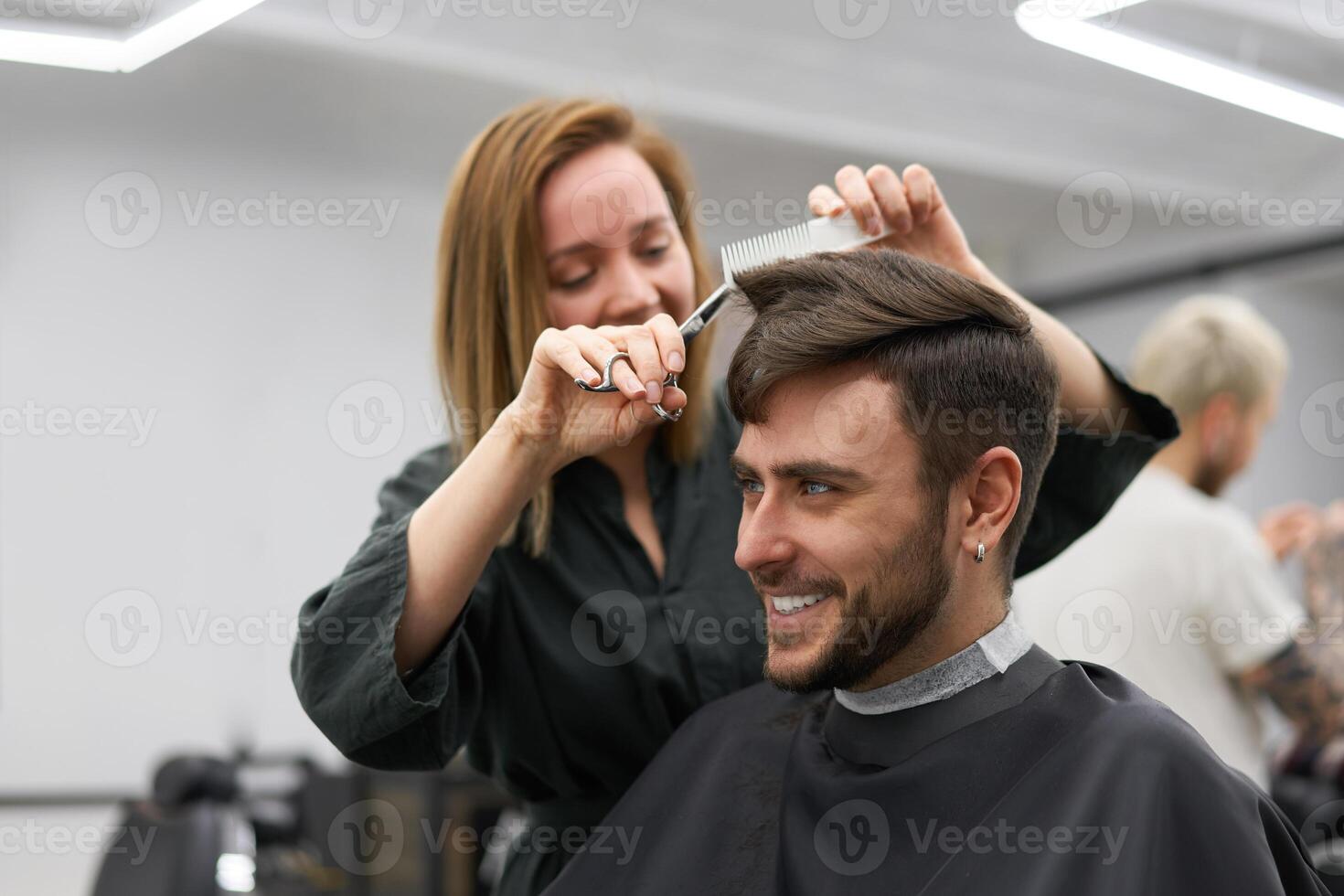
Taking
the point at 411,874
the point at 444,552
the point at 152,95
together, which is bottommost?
the point at 411,874

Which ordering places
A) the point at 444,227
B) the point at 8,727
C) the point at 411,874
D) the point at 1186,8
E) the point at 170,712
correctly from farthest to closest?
the point at 170,712 → the point at 8,727 → the point at 411,874 → the point at 1186,8 → the point at 444,227

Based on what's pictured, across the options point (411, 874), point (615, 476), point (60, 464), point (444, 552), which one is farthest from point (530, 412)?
point (60, 464)

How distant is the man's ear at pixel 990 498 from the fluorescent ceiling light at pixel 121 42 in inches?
105

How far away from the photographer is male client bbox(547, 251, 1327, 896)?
51.4 inches

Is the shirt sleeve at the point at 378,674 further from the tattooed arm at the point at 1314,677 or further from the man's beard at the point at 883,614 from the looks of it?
the tattooed arm at the point at 1314,677

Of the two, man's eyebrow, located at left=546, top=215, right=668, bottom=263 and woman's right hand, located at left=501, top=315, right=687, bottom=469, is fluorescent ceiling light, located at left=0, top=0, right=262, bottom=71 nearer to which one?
man's eyebrow, located at left=546, top=215, right=668, bottom=263

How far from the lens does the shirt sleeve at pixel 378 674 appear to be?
148cm

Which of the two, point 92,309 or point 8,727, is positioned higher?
point 92,309

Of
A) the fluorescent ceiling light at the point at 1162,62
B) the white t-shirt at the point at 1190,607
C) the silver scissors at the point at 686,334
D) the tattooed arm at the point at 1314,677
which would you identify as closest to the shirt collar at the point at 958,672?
the silver scissors at the point at 686,334

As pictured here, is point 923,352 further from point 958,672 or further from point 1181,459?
point 1181,459

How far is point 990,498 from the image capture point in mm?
1445

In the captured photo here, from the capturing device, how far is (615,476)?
5.86 feet

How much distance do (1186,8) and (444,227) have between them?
346 centimetres

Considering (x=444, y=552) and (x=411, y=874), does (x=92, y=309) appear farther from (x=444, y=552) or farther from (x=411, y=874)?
(x=444, y=552)
